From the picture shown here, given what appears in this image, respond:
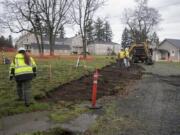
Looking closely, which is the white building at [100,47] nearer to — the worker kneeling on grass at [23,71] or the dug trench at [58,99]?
the dug trench at [58,99]

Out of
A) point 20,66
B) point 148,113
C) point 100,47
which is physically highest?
point 100,47

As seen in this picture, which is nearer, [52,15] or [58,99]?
[58,99]

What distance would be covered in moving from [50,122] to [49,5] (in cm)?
4192

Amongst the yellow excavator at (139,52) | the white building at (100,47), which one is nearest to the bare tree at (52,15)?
the yellow excavator at (139,52)

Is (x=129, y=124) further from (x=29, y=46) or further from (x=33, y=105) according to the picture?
(x=29, y=46)

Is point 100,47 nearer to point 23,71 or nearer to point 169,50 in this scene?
point 169,50

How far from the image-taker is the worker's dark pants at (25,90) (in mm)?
9391

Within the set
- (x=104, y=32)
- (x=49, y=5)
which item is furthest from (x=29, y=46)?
(x=49, y=5)

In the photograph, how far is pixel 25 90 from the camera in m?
9.55

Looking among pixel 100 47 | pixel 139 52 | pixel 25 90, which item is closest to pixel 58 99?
pixel 25 90

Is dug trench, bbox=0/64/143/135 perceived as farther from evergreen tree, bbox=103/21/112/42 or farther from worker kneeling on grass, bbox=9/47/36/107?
evergreen tree, bbox=103/21/112/42


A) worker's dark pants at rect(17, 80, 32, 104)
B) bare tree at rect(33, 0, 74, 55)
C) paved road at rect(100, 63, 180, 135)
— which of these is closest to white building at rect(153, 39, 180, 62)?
bare tree at rect(33, 0, 74, 55)

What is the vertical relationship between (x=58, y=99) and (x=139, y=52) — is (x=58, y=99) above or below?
below

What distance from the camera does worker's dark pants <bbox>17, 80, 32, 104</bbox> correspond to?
370 inches
